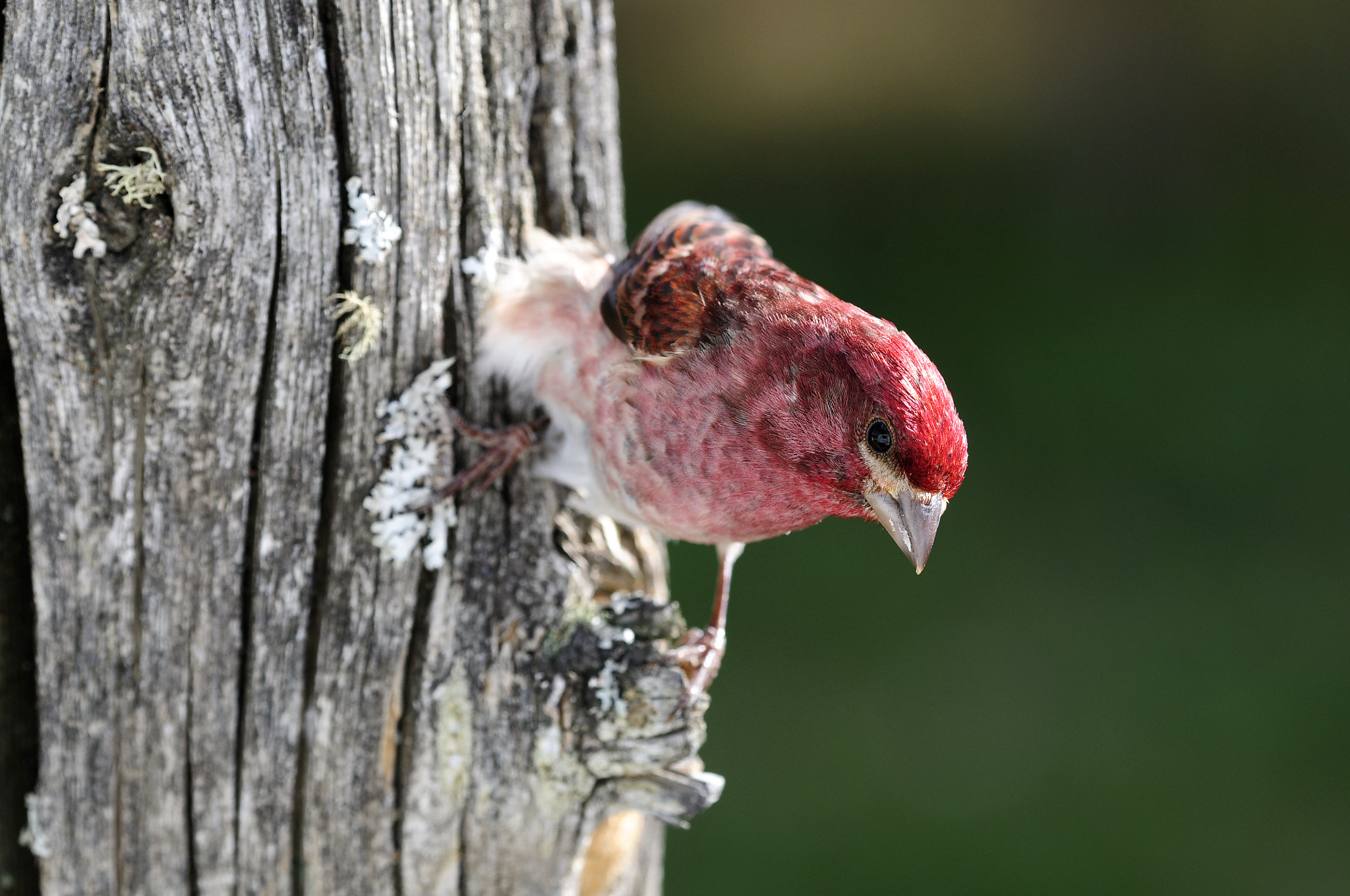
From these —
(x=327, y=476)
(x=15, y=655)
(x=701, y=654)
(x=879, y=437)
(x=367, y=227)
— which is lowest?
(x=701, y=654)

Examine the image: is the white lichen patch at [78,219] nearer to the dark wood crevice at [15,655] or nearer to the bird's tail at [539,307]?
the dark wood crevice at [15,655]

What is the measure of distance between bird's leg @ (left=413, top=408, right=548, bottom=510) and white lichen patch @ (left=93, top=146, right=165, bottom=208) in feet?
2.37

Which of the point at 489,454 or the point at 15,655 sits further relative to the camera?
the point at 489,454

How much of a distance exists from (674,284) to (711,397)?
0.28 meters

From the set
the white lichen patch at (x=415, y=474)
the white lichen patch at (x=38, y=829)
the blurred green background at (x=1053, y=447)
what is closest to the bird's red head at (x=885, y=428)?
the white lichen patch at (x=415, y=474)

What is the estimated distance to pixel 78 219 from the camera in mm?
1949

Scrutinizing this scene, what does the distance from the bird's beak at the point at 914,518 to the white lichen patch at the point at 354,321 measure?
1.03 meters

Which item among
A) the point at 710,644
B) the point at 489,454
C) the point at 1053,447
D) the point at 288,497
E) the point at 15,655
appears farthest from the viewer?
the point at 1053,447

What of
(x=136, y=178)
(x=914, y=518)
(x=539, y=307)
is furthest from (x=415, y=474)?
(x=914, y=518)

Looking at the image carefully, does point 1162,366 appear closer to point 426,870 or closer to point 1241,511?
point 1241,511

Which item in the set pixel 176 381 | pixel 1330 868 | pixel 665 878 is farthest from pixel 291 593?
Result: pixel 1330 868

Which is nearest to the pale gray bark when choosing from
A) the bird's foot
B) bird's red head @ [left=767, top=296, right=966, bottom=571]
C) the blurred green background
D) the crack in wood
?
the crack in wood

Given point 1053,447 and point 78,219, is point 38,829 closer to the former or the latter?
point 78,219

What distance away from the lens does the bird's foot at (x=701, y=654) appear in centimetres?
262
